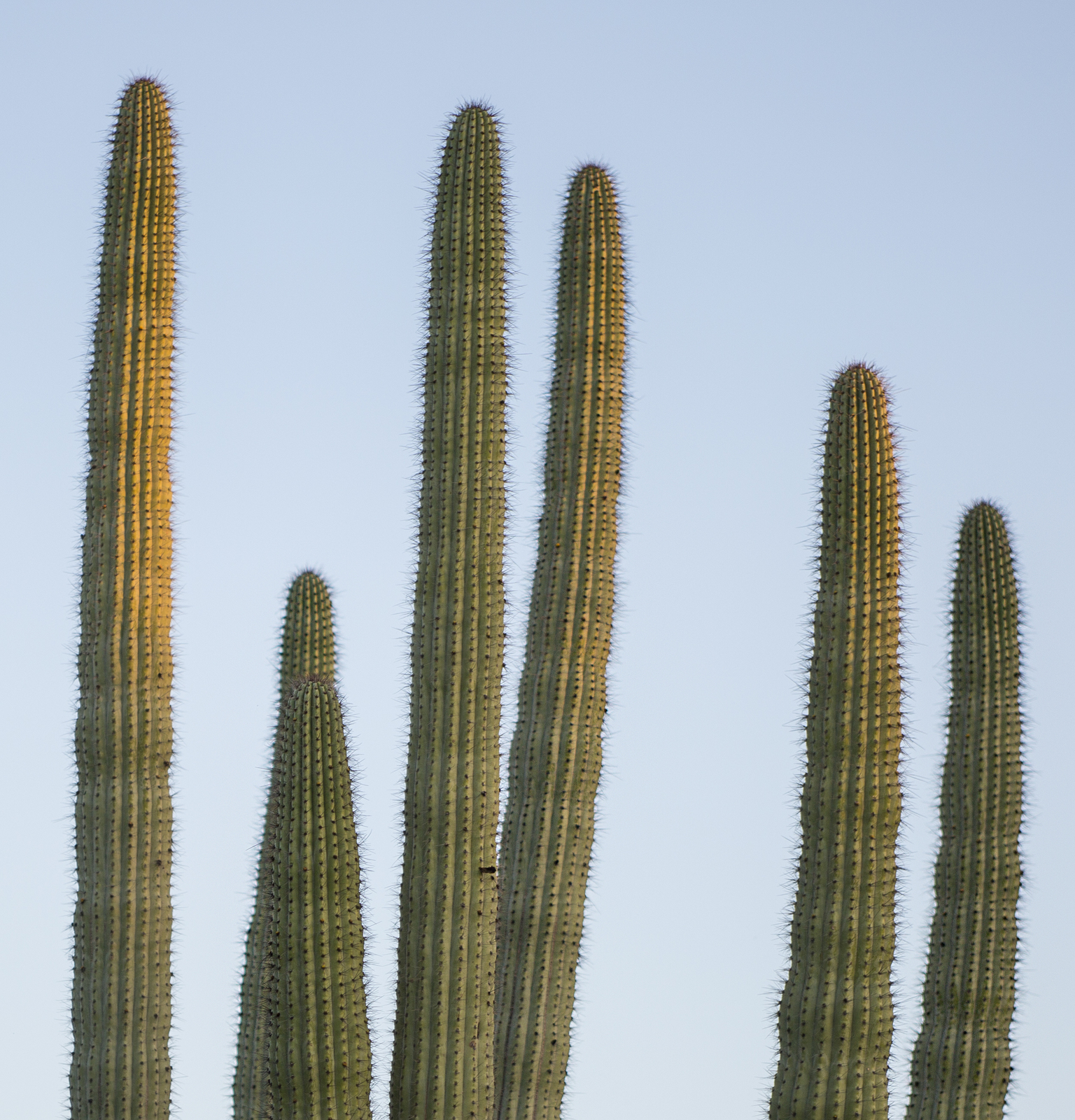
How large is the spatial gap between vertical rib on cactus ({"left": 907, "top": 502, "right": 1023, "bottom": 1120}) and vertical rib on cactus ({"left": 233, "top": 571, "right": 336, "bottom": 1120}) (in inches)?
121

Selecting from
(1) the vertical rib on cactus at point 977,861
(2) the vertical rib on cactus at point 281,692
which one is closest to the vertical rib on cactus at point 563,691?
(2) the vertical rib on cactus at point 281,692

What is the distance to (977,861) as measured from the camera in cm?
827

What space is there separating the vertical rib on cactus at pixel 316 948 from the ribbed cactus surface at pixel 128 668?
2.63 ft

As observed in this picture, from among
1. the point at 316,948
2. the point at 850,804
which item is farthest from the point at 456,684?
the point at 850,804

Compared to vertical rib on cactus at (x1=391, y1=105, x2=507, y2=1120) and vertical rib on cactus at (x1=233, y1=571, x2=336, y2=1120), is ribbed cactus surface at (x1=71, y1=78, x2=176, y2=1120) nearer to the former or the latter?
vertical rib on cactus at (x1=233, y1=571, x2=336, y2=1120)

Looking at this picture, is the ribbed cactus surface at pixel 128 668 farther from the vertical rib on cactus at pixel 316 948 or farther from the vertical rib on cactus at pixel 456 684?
the vertical rib on cactus at pixel 456 684

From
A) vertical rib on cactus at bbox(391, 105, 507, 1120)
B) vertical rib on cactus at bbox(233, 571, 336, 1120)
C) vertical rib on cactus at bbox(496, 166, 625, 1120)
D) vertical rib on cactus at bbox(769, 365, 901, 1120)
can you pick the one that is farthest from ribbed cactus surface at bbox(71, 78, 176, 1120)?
vertical rib on cactus at bbox(769, 365, 901, 1120)

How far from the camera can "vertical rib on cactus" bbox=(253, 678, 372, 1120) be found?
664cm

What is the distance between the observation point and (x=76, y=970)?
7355 millimetres

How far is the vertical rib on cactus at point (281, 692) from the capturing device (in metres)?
8.20

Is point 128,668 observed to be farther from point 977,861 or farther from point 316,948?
point 977,861

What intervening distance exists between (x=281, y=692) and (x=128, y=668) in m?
1.24

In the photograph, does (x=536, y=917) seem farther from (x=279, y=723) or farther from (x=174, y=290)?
(x=174, y=290)

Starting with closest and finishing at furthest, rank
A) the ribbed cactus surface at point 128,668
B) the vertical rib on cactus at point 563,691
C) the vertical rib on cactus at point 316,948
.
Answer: the vertical rib on cactus at point 316,948 → the ribbed cactus surface at point 128,668 → the vertical rib on cactus at point 563,691
